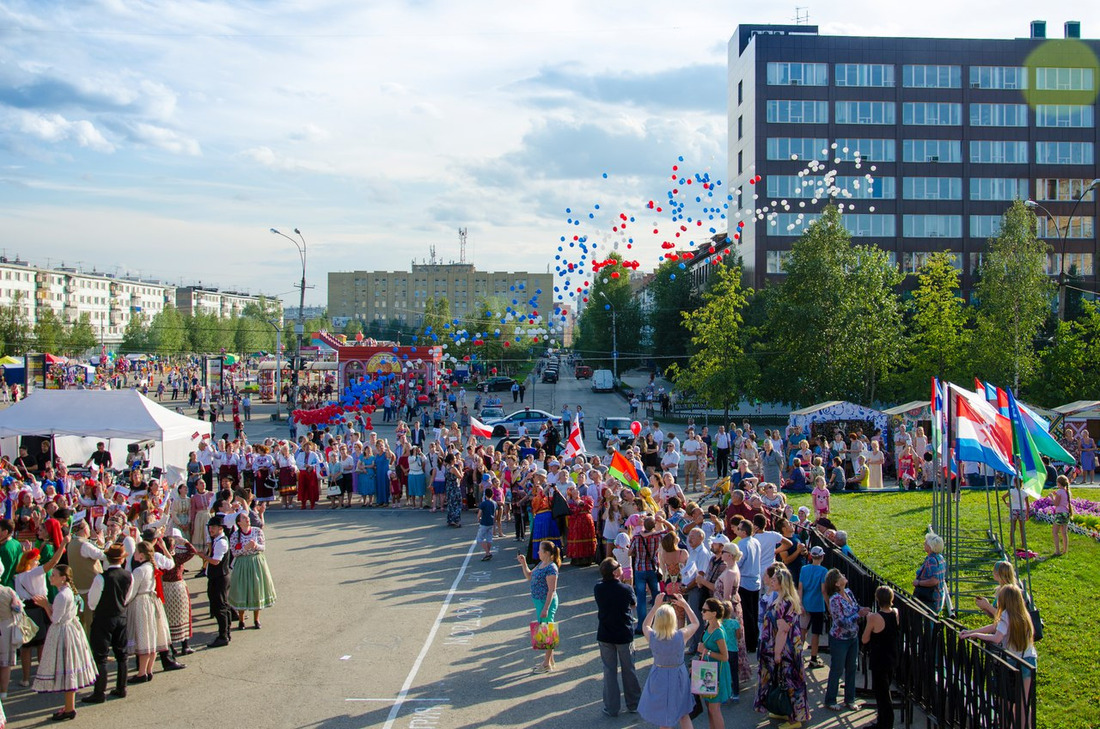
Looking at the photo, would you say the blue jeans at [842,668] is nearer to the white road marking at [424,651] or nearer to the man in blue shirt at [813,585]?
the man in blue shirt at [813,585]

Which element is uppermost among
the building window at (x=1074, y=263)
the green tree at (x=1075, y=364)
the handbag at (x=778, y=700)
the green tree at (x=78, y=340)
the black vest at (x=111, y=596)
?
the building window at (x=1074, y=263)

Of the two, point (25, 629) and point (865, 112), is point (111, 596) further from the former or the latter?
point (865, 112)

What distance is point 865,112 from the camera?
199 feet

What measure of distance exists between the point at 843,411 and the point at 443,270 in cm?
15544

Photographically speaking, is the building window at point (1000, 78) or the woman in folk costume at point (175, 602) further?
the building window at point (1000, 78)

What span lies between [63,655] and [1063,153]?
229 ft

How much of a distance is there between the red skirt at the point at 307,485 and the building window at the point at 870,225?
49.4 m

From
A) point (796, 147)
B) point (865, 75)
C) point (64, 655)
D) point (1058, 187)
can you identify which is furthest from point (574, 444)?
point (1058, 187)

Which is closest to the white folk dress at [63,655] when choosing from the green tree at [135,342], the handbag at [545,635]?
the handbag at [545,635]

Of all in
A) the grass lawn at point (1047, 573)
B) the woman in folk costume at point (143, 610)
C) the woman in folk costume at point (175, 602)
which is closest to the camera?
the grass lawn at point (1047, 573)

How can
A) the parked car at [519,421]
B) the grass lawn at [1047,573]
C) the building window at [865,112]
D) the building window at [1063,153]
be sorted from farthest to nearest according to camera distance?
the building window at [1063,153]
the building window at [865,112]
the parked car at [519,421]
the grass lawn at [1047,573]

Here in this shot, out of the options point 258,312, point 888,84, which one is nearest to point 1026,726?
point 888,84

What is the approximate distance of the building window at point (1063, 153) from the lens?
6156cm

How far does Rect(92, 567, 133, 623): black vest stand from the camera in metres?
9.23
